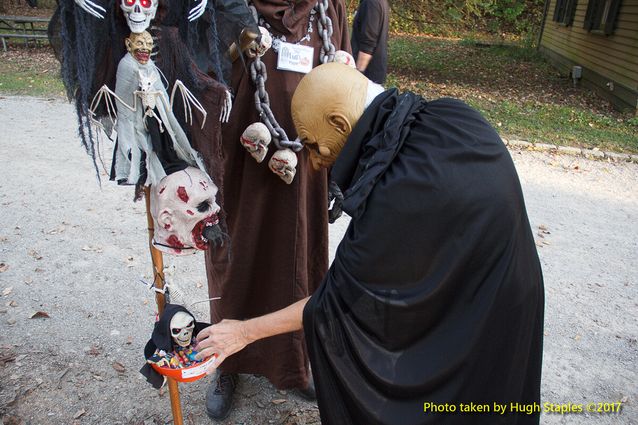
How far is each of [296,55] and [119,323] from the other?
2.05 m

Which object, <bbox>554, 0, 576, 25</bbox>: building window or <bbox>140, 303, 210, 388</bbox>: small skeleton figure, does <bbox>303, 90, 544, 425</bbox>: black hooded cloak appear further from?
<bbox>554, 0, 576, 25</bbox>: building window

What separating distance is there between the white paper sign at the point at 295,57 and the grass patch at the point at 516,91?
5.68m

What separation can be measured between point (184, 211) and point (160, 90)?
0.34m

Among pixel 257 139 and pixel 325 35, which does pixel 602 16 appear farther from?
pixel 257 139

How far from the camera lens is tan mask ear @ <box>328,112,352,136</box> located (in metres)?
1.34

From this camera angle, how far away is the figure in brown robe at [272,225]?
188 centimetres

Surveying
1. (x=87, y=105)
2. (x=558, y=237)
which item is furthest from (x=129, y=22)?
(x=558, y=237)

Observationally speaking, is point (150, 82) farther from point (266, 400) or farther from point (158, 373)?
point (266, 400)

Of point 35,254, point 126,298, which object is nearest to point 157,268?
point 126,298

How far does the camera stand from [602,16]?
1140 cm

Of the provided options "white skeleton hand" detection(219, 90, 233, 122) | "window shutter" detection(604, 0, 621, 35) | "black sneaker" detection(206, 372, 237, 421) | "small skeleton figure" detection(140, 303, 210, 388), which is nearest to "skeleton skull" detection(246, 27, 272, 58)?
"white skeleton hand" detection(219, 90, 233, 122)

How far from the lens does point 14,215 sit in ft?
14.0

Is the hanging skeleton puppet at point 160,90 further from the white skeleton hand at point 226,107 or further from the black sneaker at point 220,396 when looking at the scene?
the black sneaker at point 220,396

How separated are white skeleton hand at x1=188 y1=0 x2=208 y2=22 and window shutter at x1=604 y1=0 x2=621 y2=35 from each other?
11.5m
